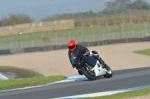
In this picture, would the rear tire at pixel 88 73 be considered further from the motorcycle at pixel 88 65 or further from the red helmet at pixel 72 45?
the red helmet at pixel 72 45

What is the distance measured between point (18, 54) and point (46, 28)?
44405 millimetres

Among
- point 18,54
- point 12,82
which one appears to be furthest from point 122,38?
point 12,82

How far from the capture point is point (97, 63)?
18.8m

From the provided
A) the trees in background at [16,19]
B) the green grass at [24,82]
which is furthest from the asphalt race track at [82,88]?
the trees in background at [16,19]

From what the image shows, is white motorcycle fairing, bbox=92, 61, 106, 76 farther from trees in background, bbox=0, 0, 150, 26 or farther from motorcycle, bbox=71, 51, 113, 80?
A: trees in background, bbox=0, 0, 150, 26

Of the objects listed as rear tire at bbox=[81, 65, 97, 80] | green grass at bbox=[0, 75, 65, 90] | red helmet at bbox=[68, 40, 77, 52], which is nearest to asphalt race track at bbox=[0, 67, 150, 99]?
rear tire at bbox=[81, 65, 97, 80]

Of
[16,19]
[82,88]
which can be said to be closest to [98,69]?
[82,88]

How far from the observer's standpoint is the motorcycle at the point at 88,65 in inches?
730

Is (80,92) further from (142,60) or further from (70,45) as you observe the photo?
(142,60)

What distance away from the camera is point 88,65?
18688mm

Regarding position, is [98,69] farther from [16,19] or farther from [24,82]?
[16,19]

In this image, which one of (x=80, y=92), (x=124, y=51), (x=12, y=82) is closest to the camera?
(x=80, y=92)

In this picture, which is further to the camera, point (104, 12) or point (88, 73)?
point (104, 12)

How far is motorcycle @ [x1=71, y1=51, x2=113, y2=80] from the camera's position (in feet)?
60.8
